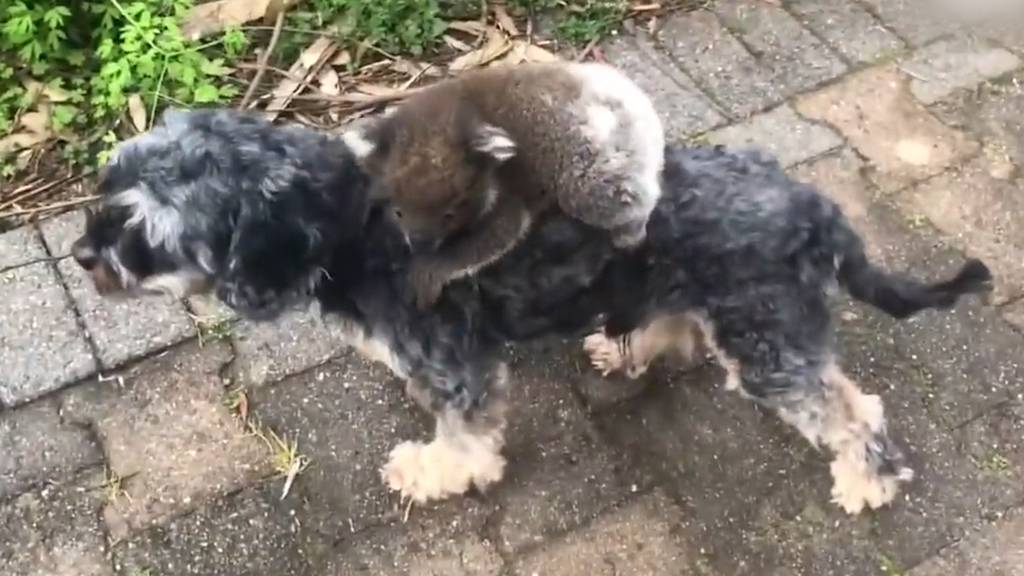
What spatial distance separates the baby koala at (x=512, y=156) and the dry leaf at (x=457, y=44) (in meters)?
2.03

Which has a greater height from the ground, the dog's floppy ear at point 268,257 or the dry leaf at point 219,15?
the dog's floppy ear at point 268,257

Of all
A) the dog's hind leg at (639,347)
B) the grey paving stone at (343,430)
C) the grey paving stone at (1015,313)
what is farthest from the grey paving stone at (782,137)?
the grey paving stone at (343,430)

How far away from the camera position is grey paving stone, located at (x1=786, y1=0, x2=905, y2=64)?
420cm

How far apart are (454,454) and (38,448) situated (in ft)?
4.17

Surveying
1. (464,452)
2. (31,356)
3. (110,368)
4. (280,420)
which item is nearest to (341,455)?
(280,420)

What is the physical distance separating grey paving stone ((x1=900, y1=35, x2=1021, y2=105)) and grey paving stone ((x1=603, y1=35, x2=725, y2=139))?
824 mm

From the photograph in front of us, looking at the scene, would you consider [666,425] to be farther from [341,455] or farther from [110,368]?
[110,368]

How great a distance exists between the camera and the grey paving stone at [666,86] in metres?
3.95

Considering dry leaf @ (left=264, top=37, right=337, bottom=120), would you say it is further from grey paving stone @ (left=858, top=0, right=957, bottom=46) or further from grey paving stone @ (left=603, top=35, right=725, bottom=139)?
grey paving stone @ (left=858, top=0, right=957, bottom=46)

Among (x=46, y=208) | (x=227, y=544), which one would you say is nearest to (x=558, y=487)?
(x=227, y=544)

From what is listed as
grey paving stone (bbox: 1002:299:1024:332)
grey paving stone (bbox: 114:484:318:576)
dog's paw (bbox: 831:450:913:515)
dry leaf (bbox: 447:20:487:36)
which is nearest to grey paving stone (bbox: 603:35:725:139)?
dry leaf (bbox: 447:20:487:36)

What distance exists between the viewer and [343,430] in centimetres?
323

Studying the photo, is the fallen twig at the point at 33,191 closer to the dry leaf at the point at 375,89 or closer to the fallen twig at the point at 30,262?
the fallen twig at the point at 30,262

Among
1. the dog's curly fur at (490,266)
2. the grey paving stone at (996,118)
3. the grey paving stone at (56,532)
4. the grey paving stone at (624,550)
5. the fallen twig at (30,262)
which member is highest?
the dog's curly fur at (490,266)
